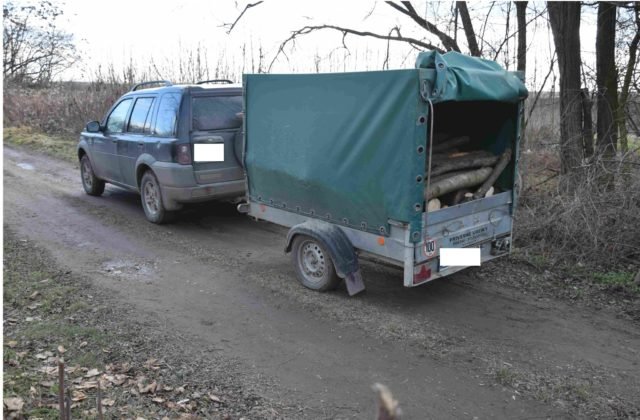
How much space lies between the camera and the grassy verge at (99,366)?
3652mm

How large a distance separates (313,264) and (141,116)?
14.1 feet

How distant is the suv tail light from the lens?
25.2ft

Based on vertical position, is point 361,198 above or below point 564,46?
below

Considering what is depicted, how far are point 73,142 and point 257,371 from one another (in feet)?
51.7

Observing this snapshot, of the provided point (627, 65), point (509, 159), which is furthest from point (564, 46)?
point (509, 159)

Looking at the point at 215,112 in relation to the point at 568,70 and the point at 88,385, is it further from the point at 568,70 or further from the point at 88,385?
the point at 568,70

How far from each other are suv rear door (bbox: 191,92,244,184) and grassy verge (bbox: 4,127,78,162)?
8.28 meters

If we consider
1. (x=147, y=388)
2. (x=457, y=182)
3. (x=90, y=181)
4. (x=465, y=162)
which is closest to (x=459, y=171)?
(x=465, y=162)

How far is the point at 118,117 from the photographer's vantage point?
9.29 metres

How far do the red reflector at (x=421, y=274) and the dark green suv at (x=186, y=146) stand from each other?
372 centimetres

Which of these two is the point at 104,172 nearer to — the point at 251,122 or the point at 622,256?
the point at 251,122

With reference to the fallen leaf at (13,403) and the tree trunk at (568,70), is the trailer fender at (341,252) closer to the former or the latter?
the fallen leaf at (13,403)

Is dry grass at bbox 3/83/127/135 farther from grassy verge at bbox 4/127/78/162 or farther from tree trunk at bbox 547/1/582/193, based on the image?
tree trunk at bbox 547/1/582/193

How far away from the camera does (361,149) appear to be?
17.2 ft
